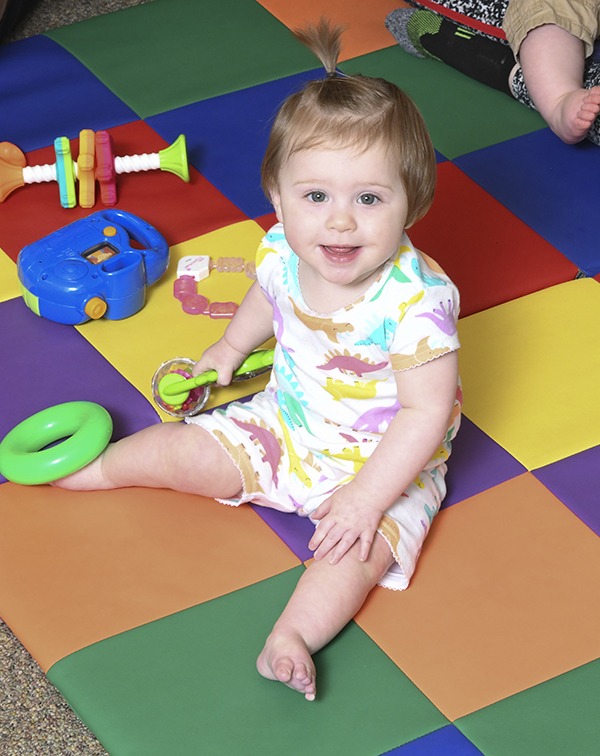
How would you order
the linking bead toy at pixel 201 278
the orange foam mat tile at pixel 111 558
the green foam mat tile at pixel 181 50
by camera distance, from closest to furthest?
the orange foam mat tile at pixel 111 558 < the linking bead toy at pixel 201 278 < the green foam mat tile at pixel 181 50

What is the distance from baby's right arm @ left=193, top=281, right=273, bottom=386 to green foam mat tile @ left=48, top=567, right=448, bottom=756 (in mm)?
299

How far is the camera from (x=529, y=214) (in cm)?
167

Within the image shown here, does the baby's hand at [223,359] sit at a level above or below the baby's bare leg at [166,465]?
above

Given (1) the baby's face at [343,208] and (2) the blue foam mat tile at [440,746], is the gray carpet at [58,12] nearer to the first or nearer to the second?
(1) the baby's face at [343,208]

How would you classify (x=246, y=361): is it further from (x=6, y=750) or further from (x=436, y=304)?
(x=6, y=750)

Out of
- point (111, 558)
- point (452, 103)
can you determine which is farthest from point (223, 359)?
point (452, 103)

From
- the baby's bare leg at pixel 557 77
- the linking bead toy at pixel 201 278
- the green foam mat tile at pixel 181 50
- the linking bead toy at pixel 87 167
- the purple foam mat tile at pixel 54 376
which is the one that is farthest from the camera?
the green foam mat tile at pixel 181 50

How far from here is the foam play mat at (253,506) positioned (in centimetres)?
108

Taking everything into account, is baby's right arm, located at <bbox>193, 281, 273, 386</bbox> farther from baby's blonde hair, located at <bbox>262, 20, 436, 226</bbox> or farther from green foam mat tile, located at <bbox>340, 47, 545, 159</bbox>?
green foam mat tile, located at <bbox>340, 47, 545, 159</bbox>

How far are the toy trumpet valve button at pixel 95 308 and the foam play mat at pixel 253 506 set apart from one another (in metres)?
0.03

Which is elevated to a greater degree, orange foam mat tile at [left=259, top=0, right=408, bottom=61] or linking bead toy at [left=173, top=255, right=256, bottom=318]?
orange foam mat tile at [left=259, top=0, right=408, bottom=61]

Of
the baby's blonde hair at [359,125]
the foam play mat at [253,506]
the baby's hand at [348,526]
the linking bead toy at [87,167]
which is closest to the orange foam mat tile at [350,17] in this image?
the foam play mat at [253,506]

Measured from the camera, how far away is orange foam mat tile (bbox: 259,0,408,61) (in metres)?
1.99

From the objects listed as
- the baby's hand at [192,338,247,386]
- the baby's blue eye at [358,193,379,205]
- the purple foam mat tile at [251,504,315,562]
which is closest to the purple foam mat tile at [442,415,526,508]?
the purple foam mat tile at [251,504,315,562]
